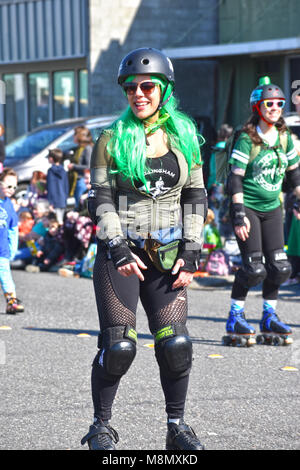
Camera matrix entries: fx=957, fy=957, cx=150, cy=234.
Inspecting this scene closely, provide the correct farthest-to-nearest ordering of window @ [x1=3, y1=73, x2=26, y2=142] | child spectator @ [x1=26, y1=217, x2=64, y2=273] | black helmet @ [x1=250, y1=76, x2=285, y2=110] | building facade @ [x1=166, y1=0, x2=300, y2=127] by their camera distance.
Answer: window @ [x1=3, y1=73, x2=26, y2=142]
building facade @ [x1=166, y1=0, x2=300, y2=127]
child spectator @ [x1=26, y1=217, x2=64, y2=273]
black helmet @ [x1=250, y1=76, x2=285, y2=110]

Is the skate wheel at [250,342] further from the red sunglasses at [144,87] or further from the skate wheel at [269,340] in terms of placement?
the red sunglasses at [144,87]

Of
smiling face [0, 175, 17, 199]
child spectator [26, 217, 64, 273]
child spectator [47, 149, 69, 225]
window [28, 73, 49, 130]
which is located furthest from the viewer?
window [28, 73, 49, 130]

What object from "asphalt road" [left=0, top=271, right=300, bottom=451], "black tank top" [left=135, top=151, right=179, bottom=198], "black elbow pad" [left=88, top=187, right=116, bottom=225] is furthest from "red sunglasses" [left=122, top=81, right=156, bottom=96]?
"asphalt road" [left=0, top=271, right=300, bottom=451]

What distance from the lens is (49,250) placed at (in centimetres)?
1290

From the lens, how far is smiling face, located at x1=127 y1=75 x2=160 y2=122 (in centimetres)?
458

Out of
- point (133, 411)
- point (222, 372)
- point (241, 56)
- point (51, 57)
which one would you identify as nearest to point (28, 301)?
point (222, 372)

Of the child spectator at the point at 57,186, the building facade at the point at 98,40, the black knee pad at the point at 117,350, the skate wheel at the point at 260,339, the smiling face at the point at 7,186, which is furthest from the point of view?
the building facade at the point at 98,40

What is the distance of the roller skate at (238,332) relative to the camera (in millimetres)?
7379

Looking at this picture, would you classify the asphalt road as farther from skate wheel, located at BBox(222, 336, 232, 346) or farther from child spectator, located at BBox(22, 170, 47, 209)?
child spectator, located at BBox(22, 170, 47, 209)

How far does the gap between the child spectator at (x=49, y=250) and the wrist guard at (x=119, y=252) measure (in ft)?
27.2

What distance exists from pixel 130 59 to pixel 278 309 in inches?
203

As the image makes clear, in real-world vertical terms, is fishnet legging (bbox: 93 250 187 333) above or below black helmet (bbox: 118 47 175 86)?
below

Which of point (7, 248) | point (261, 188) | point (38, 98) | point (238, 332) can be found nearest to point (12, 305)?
point (7, 248)

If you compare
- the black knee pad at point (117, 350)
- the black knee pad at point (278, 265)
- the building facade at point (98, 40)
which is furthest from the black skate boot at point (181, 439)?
the building facade at point (98, 40)
